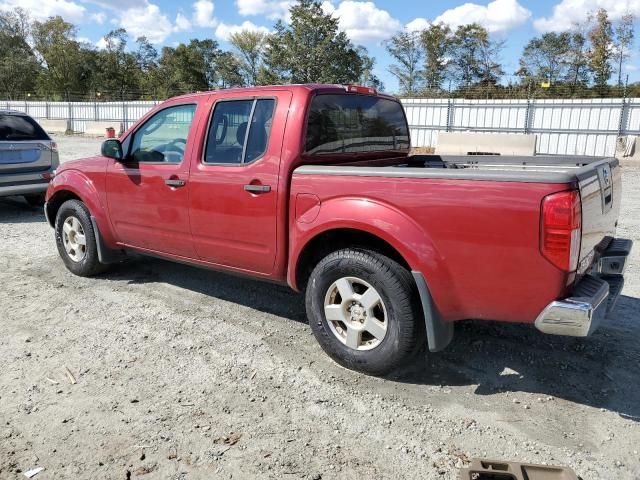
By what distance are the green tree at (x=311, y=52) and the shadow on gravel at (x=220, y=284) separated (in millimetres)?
48602

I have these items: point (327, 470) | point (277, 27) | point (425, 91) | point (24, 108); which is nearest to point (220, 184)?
point (327, 470)

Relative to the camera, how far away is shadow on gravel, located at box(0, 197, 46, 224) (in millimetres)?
8861

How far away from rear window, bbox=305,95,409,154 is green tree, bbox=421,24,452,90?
5393cm

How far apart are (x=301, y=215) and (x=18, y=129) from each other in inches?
285

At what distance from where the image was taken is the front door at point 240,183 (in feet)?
12.8

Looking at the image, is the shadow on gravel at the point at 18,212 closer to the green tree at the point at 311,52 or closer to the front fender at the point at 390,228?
the front fender at the point at 390,228

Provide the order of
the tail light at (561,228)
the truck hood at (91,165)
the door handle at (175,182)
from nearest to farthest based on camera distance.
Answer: the tail light at (561,228) < the door handle at (175,182) < the truck hood at (91,165)

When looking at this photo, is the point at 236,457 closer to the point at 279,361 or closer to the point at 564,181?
the point at 279,361

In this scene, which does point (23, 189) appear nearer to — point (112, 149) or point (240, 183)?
point (112, 149)

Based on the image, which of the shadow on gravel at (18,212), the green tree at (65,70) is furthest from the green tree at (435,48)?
the shadow on gravel at (18,212)

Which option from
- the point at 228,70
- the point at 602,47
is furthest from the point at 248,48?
the point at 602,47

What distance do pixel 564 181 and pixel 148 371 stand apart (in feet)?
9.34

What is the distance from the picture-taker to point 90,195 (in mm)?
5348

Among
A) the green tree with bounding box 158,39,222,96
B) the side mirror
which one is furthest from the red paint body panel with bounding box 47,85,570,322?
the green tree with bounding box 158,39,222,96
